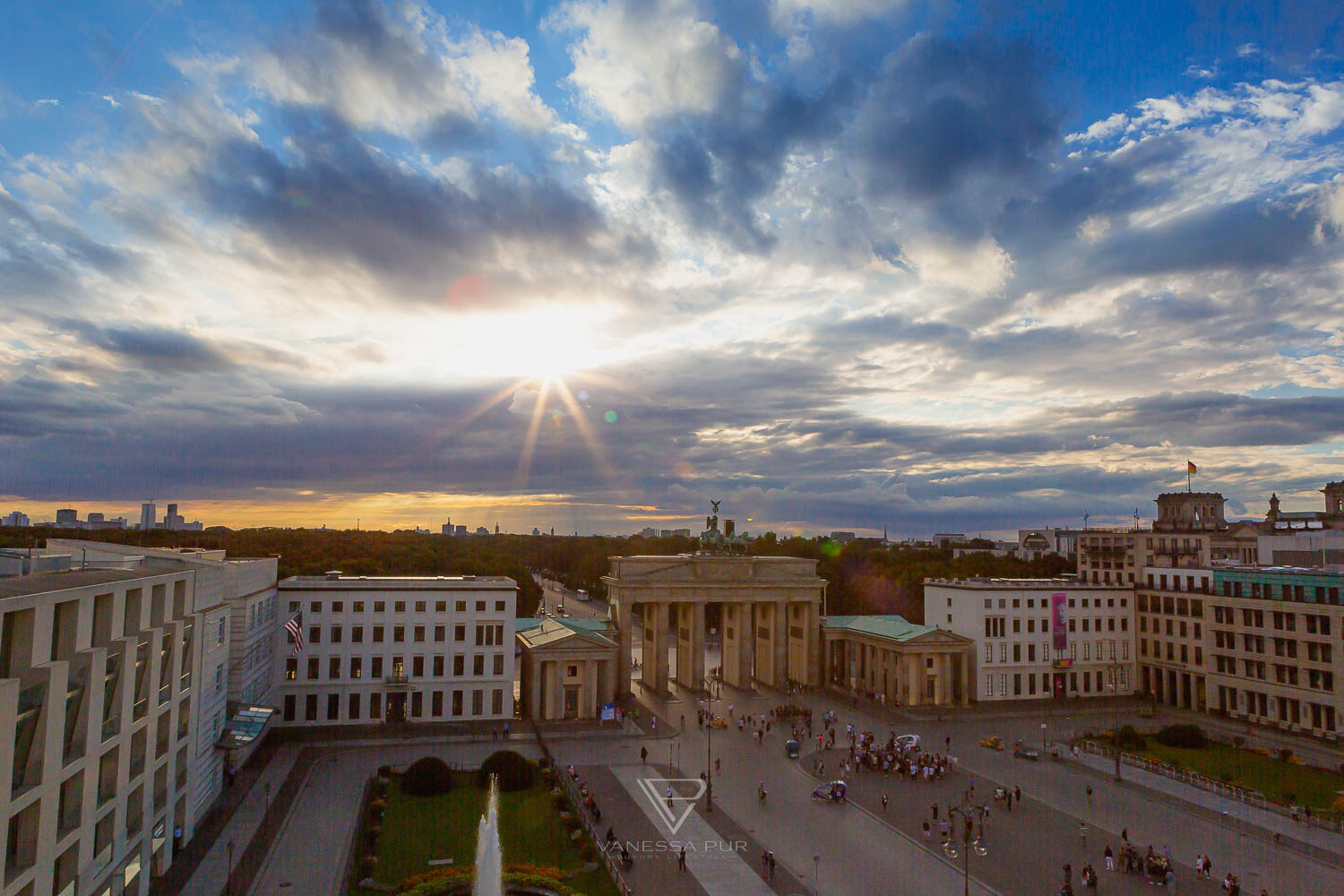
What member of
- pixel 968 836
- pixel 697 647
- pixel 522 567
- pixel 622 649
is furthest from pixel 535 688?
pixel 522 567

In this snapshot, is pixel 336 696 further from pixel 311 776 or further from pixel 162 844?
pixel 162 844

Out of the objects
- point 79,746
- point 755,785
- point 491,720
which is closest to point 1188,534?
point 755,785

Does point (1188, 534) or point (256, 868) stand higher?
point (1188, 534)

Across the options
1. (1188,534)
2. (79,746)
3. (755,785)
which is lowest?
(755,785)

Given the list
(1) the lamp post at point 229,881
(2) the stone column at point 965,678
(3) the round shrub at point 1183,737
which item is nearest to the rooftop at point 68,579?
(1) the lamp post at point 229,881

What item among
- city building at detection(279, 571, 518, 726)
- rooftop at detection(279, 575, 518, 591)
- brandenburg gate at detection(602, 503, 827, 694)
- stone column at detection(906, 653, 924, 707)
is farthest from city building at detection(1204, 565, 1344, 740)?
rooftop at detection(279, 575, 518, 591)
